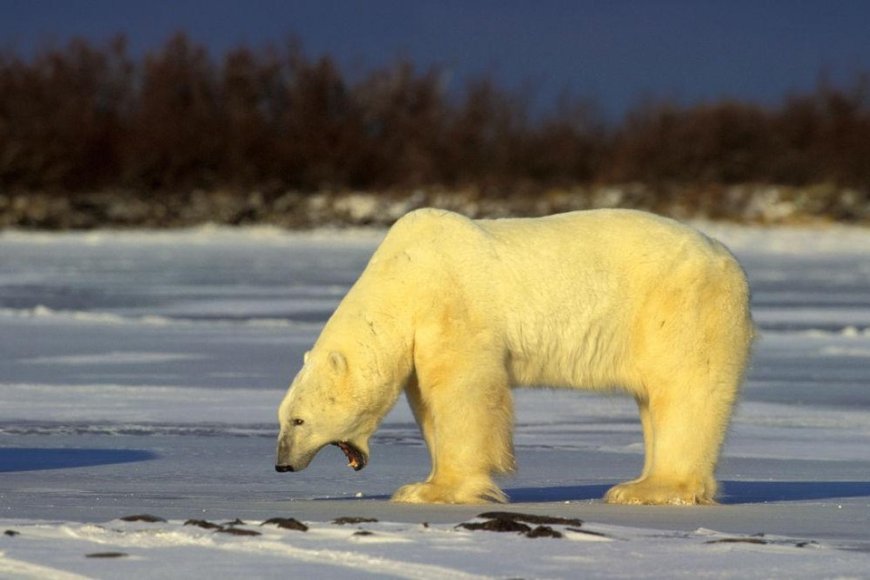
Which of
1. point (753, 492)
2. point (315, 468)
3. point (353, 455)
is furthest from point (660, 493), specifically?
point (315, 468)

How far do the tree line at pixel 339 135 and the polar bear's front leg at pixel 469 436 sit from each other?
27.5 metres

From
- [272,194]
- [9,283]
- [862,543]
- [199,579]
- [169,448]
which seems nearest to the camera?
[199,579]

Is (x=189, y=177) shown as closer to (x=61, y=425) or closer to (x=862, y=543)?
(x=61, y=425)

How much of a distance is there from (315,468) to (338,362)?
3.26 feet

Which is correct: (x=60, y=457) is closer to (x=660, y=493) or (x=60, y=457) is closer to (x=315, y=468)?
(x=315, y=468)

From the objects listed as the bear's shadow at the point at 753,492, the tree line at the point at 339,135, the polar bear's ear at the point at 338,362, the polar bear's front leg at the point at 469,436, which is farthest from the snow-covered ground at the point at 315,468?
the tree line at the point at 339,135

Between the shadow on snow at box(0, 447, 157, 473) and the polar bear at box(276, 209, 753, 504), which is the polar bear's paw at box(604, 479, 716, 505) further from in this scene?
the shadow on snow at box(0, 447, 157, 473)

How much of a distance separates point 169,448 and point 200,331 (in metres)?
5.61

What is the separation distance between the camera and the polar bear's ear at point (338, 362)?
17.8 ft

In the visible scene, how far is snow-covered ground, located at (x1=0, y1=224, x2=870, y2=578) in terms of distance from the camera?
391 centimetres

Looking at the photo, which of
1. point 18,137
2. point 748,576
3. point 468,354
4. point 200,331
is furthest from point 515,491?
point 18,137

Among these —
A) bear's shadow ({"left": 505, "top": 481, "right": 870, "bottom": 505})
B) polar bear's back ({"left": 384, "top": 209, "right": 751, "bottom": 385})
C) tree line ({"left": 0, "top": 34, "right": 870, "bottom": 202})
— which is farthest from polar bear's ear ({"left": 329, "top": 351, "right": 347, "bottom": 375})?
tree line ({"left": 0, "top": 34, "right": 870, "bottom": 202})

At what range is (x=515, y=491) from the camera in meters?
5.74

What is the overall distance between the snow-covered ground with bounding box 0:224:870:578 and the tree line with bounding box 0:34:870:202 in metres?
19.1
